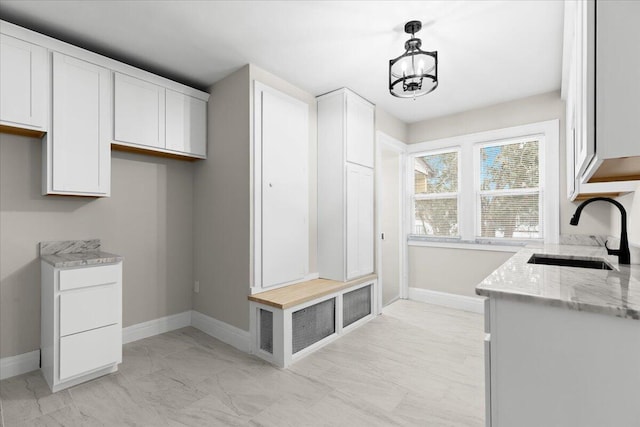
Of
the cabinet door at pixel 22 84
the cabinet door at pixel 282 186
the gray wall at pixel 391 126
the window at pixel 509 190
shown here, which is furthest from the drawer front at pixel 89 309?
the window at pixel 509 190

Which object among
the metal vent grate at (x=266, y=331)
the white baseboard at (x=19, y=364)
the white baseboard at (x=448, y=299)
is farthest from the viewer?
the white baseboard at (x=448, y=299)

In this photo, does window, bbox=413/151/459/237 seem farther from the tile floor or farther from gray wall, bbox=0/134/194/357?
gray wall, bbox=0/134/194/357

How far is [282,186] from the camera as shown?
3068 millimetres

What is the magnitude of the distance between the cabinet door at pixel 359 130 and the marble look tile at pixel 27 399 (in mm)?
3106

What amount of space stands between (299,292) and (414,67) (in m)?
2.10

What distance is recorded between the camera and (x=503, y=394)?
1.21m

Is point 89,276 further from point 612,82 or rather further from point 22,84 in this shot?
point 612,82

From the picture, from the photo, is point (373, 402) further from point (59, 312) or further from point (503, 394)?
point (59, 312)

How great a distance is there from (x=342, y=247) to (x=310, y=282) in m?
0.52

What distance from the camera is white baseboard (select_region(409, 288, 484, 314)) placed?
3.89 meters

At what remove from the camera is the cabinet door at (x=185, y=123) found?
9.78 feet

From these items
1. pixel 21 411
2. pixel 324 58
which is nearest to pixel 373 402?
pixel 21 411

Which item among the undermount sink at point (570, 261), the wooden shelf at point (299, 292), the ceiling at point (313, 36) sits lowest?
the wooden shelf at point (299, 292)

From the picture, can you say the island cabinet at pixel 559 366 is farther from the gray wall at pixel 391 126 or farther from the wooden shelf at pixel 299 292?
the gray wall at pixel 391 126
